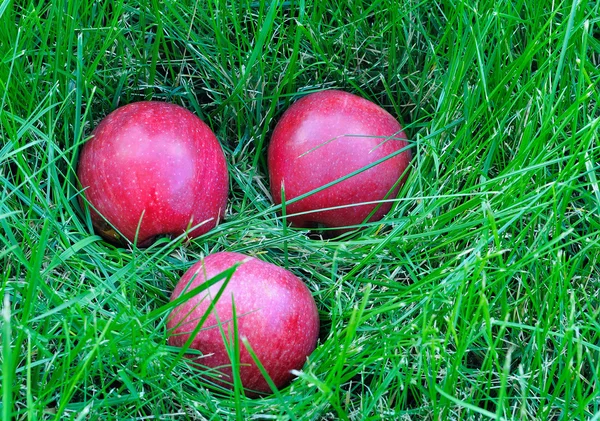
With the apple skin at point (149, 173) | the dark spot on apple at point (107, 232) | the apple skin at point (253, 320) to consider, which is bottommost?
the apple skin at point (253, 320)

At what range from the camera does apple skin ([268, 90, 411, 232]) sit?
2.05 metres

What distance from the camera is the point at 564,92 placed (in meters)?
2.04

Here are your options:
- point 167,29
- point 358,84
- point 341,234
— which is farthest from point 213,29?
point 341,234

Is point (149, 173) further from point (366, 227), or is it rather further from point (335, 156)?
point (366, 227)

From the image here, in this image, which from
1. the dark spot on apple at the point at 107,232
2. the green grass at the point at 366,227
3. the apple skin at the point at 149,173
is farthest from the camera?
the dark spot on apple at the point at 107,232

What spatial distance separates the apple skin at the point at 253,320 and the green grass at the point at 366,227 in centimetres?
6

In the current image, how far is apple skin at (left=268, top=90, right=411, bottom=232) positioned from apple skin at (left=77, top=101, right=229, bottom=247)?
21cm

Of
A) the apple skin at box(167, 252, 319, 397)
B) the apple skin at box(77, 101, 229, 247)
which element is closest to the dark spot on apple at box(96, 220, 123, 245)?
the apple skin at box(77, 101, 229, 247)

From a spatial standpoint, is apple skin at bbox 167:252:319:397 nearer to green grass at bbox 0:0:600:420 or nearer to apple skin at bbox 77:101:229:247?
green grass at bbox 0:0:600:420

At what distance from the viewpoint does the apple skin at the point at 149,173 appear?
6.30 feet

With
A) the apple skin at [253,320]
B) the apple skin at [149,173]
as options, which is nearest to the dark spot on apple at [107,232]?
the apple skin at [149,173]

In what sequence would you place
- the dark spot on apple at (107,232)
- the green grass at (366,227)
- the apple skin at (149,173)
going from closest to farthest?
the green grass at (366,227)
the apple skin at (149,173)
the dark spot on apple at (107,232)

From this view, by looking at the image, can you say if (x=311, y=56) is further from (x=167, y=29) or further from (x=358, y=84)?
(x=167, y=29)

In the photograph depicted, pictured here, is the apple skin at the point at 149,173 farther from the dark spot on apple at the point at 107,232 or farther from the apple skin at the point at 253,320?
the apple skin at the point at 253,320
